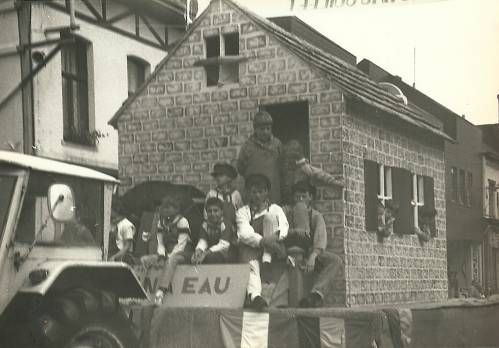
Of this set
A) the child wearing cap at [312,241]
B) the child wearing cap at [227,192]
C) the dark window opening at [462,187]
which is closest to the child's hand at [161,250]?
the child wearing cap at [227,192]

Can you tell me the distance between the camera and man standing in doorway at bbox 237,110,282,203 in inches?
269

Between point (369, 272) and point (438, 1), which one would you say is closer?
point (438, 1)

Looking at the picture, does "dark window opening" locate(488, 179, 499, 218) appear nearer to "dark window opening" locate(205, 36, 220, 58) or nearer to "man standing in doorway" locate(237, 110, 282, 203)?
"man standing in doorway" locate(237, 110, 282, 203)

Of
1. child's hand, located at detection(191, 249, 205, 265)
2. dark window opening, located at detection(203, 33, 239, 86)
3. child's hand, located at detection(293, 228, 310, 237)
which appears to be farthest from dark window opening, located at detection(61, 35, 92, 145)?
child's hand, located at detection(293, 228, 310, 237)

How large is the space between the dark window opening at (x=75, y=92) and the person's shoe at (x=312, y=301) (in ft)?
10.7

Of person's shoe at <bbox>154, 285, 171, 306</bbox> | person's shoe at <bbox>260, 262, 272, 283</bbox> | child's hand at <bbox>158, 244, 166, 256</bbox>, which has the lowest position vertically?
person's shoe at <bbox>154, 285, 171, 306</bbox>

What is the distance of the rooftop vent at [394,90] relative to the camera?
28.0 feet

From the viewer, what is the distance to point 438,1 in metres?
6.36

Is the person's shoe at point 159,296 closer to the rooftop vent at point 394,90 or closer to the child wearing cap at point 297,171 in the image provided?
the child wearing cap at point 297,171

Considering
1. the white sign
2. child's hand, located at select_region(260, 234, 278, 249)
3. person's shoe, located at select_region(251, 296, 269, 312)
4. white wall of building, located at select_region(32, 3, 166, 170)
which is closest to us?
person's shoe, located at select_region(251, 296, 269, 312)

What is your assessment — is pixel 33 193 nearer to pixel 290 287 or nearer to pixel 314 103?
pixel 290 287

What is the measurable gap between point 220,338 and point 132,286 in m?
0.84

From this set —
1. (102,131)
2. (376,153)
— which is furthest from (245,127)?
(102,131)

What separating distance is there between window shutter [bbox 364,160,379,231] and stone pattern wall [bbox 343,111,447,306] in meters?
0.07
